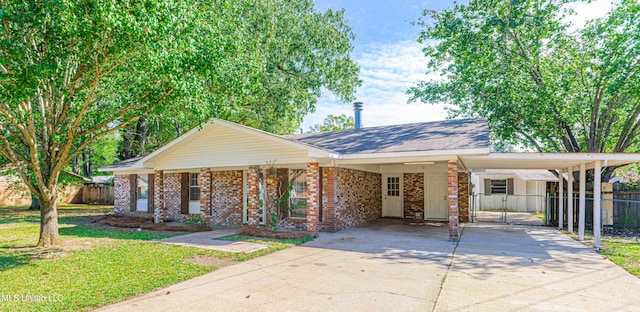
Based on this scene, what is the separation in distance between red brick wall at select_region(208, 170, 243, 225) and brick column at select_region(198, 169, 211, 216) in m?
0.46

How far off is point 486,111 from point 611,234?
644 centimetres

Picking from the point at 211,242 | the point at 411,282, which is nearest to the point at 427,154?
the point at 411,282

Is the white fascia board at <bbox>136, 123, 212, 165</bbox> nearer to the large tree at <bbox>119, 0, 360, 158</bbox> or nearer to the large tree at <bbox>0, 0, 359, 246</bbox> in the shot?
the large tree at <bbox>0, 0, 359, 246</bbox>

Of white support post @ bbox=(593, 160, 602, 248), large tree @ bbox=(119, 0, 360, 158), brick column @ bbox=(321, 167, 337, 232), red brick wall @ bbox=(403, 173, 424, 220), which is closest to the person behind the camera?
white support post @ bbox=(593, 160, 602, 248)

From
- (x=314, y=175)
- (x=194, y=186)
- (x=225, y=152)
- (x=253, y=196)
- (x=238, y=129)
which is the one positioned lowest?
(x=253, y=196)

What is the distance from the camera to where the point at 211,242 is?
9.49 metres

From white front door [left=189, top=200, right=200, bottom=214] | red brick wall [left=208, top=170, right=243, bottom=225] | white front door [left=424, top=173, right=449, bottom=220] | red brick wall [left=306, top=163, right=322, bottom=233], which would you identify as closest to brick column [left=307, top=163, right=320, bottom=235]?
red brick wall [left=306, top=163, right=322, bottom=233]

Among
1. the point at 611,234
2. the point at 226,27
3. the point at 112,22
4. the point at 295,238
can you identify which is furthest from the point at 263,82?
the point at 611,234

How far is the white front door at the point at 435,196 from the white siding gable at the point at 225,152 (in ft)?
22.7

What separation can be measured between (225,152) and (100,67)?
536cm

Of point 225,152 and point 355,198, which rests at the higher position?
point 225,152

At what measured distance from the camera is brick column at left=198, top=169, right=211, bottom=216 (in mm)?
13180

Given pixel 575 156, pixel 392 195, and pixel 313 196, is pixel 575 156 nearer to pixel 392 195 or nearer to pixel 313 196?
pixel 313 196

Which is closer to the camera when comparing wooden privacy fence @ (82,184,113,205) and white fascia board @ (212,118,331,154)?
white fascia board @ (212,118,331,154)
